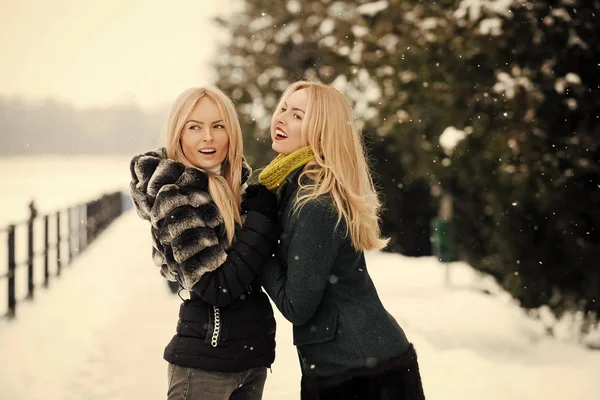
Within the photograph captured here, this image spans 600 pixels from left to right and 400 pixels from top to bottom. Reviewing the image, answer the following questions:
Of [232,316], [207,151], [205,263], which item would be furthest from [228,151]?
[232,316]

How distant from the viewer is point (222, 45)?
1495 cm

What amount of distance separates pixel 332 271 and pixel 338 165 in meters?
0.44

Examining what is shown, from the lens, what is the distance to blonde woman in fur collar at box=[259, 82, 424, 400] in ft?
8.48

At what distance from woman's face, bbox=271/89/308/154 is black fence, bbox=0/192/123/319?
661 centimetres

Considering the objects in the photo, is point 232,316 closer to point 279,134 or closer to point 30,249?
point 279,134

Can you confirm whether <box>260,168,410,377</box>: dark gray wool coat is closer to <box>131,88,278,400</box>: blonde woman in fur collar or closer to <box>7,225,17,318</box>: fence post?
<box>131,88,278,400</box>: blonde woman in fur collar

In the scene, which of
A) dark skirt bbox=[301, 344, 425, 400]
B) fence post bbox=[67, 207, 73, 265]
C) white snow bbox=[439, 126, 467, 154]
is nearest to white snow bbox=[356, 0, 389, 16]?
white snow bbox=[439, 126, 467, 154]

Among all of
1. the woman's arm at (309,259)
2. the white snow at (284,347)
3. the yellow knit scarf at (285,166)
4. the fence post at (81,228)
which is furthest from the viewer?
the fence post at (81,228)

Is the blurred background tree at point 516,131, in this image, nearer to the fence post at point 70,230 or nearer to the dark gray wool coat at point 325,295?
the dark gray wool coat at point 325,295

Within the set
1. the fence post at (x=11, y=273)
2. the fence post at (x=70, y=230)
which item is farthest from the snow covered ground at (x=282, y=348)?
the fence post at (x=70, y=230)

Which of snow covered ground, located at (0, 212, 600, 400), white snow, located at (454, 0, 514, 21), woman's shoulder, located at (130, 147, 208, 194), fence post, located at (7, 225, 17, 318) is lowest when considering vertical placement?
snow covered ground, located at (0, 212, 600, 400)

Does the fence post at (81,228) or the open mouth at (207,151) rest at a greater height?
the open mouth at (207,151)

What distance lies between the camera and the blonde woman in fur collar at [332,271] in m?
2.59

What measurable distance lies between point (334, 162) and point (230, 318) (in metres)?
0.79
